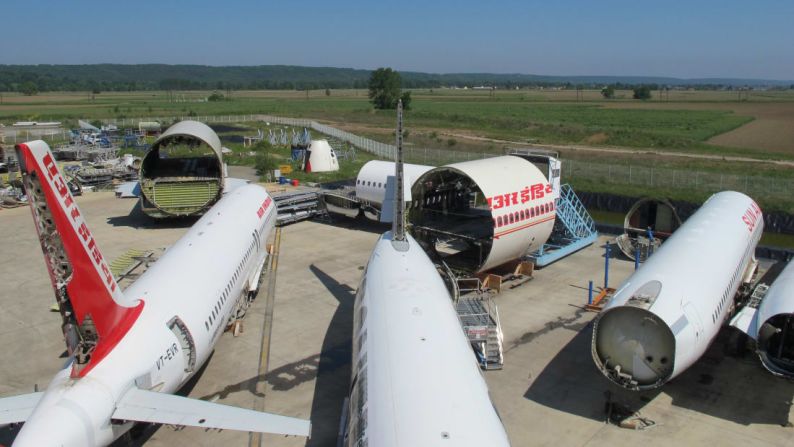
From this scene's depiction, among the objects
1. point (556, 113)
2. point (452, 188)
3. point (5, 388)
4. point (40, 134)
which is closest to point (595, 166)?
point (452, 188)

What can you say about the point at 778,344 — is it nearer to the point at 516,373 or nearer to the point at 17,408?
the point at 516,373

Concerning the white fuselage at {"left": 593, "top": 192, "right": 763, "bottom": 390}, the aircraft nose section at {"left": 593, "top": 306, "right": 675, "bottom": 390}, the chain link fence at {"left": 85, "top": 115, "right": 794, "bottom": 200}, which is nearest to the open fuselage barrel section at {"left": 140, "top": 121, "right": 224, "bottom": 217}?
the chain link fence at {"left": 85, "top": 115, "right": 794, "bottom": 200}

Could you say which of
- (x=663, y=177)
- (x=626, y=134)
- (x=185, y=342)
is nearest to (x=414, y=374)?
(x=185, y=342)

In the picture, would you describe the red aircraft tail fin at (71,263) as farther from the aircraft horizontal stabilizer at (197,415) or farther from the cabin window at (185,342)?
the cabin window at (185,342)

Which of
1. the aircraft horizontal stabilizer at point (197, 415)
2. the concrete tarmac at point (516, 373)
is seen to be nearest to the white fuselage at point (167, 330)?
the aircraft horizontal stabilizer at point (197, 415)

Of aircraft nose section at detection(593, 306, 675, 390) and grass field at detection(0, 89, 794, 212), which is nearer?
aircraft nose section at detection(593, 306, 675, 390)

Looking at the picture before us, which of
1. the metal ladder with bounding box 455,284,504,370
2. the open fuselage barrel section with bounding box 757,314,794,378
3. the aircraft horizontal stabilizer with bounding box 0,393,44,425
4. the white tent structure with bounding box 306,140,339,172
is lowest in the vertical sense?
the metal ladder with bounding box 455,284,504,370

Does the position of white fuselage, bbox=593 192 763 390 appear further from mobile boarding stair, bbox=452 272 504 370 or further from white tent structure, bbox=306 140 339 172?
white tent structure, bbox=306 140 339 172
